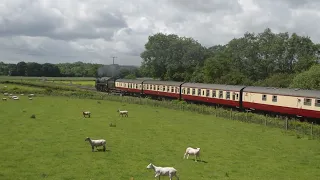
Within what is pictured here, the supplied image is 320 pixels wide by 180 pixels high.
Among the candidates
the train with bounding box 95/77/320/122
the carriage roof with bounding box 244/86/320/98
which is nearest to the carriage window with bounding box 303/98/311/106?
the train with bounding box 95/77/320/122

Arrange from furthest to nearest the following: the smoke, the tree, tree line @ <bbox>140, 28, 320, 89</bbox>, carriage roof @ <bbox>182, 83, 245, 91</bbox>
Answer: the smoke, tree line @ <bbox>140, 28, 320, 89</bbox>, the tree, carriage roof @ <bbox>182, 83, 245, 91</bbox>

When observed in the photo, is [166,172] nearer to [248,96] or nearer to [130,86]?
[248,96]

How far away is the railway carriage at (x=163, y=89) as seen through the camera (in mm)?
60719

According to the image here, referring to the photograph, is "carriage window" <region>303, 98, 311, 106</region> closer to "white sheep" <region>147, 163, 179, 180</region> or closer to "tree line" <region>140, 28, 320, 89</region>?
"white sheep" <region>147, 163, 179, 180</region>

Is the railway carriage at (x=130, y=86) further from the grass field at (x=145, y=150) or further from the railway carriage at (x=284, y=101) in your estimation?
the grass field at (x=145, y=150)

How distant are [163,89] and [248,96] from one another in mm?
23152

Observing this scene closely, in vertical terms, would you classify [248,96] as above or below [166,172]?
above

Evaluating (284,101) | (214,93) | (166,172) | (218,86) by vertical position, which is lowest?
(166,172)

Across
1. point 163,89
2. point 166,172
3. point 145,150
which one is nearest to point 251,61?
point 163,89

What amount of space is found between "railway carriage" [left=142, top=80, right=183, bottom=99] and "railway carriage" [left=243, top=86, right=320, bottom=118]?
17681 millimetres

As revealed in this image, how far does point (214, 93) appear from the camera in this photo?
50.2m

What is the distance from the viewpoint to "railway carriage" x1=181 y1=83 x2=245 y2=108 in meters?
46.4

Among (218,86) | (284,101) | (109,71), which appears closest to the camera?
(284,101)

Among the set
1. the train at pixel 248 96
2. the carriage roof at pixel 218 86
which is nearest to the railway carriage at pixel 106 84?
the train at pixel 248 96
